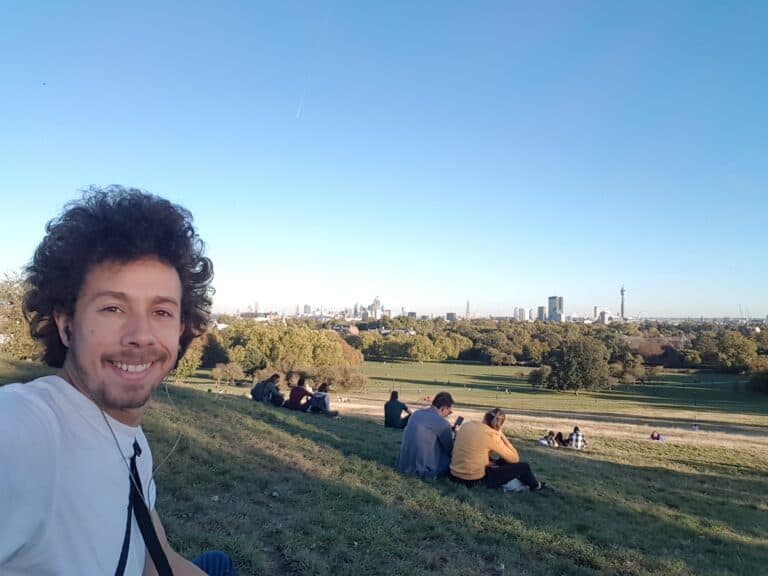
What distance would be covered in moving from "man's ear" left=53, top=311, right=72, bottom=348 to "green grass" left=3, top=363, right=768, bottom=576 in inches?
120

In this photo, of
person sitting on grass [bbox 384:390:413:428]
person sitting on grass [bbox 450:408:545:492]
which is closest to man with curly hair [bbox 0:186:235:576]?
person sitting on grass [bbox 450:408:545:492]

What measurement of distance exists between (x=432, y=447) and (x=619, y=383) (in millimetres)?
76071

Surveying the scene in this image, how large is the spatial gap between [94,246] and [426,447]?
22.3ft

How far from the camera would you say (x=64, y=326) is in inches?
74.8

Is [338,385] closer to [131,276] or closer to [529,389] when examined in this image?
[529,389]

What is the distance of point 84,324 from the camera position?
1.79m

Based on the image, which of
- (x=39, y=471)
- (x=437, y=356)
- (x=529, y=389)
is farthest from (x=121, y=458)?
(x=437, y=356)

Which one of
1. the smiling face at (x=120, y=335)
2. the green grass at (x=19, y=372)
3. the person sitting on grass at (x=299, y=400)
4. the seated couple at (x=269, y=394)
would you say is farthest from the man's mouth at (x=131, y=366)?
the seated couple at (x=269, y=394)

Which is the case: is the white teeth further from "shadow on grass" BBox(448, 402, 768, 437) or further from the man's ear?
"shadow on grass" BBox(448, 402, 768, 437)

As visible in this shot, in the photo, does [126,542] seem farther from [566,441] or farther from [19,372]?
[566,441]

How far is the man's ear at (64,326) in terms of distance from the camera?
6.16ft

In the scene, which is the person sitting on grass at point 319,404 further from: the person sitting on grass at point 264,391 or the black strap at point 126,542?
the black strap at point 126,542

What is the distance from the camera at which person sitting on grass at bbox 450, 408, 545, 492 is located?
24.8ft

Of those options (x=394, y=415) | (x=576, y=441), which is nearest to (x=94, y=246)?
(x=394, y=415)
